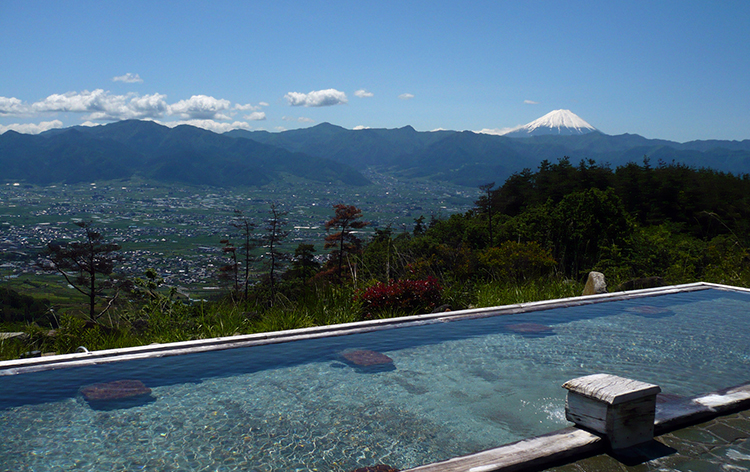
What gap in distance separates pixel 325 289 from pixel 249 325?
1521 mm

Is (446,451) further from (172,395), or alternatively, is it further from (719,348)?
(719,348)

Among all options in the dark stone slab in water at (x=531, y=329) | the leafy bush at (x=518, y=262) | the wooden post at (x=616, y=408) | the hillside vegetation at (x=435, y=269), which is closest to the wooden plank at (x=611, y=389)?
the wooden post at (x=616, y=408)

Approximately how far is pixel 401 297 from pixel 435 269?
325cm

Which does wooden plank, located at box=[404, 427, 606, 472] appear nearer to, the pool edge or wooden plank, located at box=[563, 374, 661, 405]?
the pool edge

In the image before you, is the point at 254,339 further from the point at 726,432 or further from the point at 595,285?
the point at 595,285

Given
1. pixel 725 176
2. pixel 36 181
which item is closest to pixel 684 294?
pixel 725 176

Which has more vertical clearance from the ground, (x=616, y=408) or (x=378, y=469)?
(x=616, y=408)

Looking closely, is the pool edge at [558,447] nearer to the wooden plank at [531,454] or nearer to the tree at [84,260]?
the wooden plank at [531,454]

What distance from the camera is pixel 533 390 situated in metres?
3.42

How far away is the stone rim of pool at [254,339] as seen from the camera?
11.2 feet

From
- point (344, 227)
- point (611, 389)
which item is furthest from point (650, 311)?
point (344, 227)

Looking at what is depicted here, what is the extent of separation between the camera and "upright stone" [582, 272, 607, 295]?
266 inches

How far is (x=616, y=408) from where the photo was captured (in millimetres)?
2260

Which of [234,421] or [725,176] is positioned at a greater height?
[725,176]
